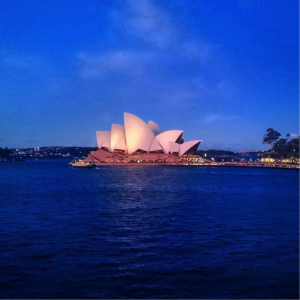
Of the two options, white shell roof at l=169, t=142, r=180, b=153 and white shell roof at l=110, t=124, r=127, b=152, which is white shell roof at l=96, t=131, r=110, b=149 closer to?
white shell roof at l=110, t=124, r=127, b=152

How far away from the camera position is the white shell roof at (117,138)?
70750 mm

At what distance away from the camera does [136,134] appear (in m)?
68.1

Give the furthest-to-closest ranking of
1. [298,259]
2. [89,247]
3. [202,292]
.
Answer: [89,247]
[298,259]
[202,292]

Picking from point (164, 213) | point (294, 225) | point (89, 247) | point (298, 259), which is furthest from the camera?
point (164, 213)

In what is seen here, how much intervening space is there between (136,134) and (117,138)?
217 inches

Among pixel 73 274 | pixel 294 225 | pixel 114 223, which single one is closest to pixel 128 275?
pixel 73 274

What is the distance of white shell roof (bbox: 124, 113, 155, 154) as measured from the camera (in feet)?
212

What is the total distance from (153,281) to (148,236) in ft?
12.8

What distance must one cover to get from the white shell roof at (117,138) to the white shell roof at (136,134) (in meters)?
1.60

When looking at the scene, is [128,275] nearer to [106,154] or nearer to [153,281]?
[153,281]

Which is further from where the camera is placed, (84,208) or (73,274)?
(84,208)

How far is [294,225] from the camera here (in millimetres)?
13305

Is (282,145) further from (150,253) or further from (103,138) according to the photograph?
(150,253)

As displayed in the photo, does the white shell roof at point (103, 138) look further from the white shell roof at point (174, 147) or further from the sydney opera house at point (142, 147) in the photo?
the white shell roof at point (174, 147)
